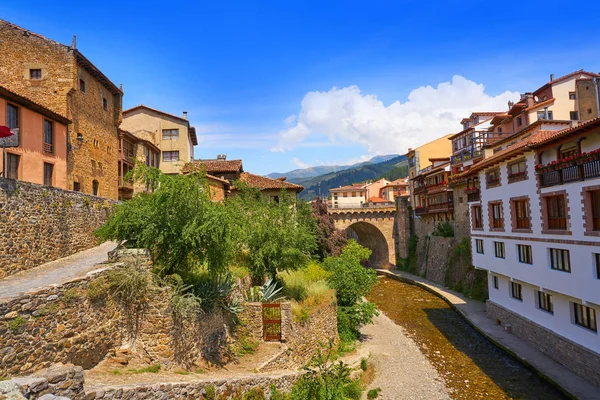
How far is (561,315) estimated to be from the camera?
1725 cm

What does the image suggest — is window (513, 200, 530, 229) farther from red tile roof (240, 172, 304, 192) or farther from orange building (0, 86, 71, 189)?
orange building (0, 86, 71, 189)

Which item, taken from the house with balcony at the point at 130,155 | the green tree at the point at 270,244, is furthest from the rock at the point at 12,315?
the house with balcony at the point at 130,155

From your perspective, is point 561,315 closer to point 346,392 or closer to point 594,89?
point 346,392

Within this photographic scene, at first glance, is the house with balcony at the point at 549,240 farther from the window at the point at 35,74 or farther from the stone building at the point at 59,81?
the window at the point at 35,74

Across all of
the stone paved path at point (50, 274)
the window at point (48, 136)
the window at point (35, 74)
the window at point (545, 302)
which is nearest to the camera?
the stone paved path at point (50, 274)

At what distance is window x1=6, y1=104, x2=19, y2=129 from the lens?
1425 centimetres

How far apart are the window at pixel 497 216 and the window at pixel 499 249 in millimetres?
1089

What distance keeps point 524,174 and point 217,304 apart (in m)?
16.9

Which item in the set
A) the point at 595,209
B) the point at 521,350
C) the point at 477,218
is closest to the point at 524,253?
the point at 521,350

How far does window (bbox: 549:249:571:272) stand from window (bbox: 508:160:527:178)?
4502mm

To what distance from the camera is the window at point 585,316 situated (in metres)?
15.3

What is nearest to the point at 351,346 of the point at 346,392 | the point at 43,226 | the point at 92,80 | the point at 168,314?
the point at 346,392

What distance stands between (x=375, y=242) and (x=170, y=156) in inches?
1296

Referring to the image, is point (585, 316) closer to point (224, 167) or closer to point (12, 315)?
point (12, 315)
